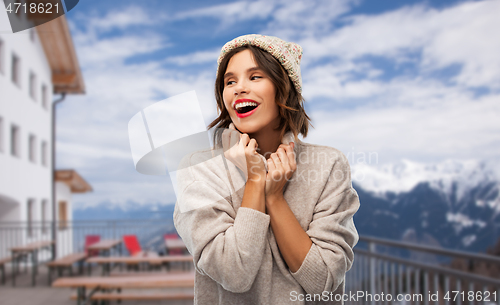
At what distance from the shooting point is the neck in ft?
3.81

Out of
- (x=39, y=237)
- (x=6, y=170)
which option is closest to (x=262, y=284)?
(x=6, y=170)

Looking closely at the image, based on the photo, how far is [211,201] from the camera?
1018 mm

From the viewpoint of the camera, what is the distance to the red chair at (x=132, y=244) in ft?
28.2

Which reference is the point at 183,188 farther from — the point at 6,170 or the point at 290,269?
the point at 6,170

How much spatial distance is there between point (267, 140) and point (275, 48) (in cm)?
29

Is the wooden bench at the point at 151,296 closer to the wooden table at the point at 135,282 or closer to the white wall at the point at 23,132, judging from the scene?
the wooden table at the point at 135,282

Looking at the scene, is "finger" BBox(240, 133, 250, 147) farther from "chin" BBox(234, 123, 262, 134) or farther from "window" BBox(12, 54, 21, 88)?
"window" BBox(12, 54, 21, 88)

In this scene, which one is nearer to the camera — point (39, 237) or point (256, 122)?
point (256, 122)

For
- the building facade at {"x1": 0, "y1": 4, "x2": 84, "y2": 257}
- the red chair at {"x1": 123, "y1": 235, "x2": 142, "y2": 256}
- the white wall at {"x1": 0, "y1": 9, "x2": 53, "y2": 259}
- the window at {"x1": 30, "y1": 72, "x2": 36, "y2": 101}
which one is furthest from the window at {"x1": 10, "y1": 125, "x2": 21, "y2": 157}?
the red chair at {"x1": 123, "y1": 235, "x2": 142, "y2": 256}

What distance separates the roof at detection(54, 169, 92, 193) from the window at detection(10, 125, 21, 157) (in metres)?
2.59

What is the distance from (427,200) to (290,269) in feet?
116

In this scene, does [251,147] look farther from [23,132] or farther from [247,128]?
[23,132]

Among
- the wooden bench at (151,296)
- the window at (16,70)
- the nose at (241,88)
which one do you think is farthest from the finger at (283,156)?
the window at (16,70)

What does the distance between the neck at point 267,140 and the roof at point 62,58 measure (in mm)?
13579
